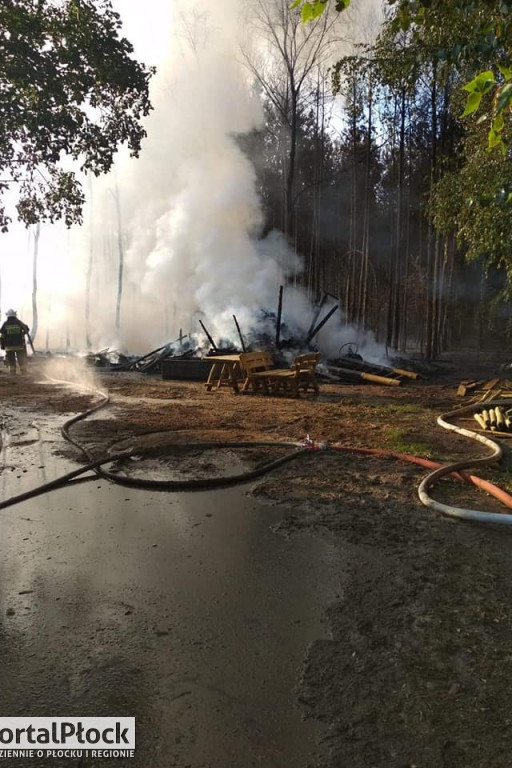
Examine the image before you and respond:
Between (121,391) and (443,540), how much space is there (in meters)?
9.84

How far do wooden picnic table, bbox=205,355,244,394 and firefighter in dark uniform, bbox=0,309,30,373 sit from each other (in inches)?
239

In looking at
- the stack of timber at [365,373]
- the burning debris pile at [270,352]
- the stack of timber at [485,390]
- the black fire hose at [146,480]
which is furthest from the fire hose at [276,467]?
the burning debris pile at [270,352]

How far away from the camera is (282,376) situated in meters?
11.0

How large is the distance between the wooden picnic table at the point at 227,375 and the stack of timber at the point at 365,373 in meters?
2.70

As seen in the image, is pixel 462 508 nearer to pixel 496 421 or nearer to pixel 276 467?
pixel 276 467

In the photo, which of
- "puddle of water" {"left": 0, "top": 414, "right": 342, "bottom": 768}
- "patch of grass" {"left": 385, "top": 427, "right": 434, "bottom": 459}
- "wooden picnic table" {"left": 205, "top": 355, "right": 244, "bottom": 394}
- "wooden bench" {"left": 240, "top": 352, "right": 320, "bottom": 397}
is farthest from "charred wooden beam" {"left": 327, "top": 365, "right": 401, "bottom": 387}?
"puddle of water" {"left": 0, "top": 414, "right": 342, "bottom": 768}

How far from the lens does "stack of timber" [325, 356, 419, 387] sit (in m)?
13.5

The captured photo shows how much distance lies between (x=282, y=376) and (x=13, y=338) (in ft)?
28.5

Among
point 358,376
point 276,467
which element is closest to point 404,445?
point 276,467

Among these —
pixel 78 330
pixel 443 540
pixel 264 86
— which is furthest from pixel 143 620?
pixel 78 330

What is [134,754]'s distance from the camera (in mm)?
1891

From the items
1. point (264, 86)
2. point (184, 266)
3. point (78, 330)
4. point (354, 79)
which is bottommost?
point (78, 330)

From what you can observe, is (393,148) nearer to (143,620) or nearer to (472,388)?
(472,388)

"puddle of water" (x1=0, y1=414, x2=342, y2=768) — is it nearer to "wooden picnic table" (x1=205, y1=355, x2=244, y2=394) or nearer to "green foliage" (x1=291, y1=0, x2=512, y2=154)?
"green foliage" (x1=291, y1=0, x2=512, y2=154)
